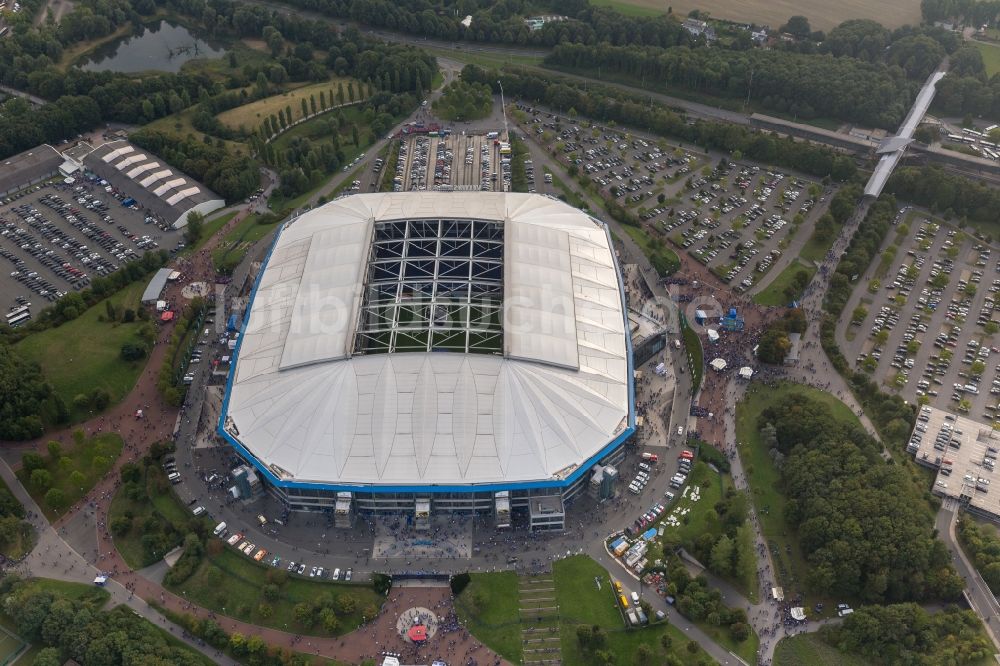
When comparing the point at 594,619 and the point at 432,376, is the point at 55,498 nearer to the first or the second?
the point at 432,376

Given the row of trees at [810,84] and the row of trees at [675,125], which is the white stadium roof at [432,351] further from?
the row of trees at [810,84]

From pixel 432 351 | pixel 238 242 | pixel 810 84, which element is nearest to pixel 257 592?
pixel 432 351

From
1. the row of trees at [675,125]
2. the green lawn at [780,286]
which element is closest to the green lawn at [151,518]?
the green lawn at [780,286]

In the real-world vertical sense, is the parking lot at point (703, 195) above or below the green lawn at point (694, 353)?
above

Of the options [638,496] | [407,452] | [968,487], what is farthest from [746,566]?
[407,452]

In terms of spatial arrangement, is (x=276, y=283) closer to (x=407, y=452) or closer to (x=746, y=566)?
(x=407, y=452)

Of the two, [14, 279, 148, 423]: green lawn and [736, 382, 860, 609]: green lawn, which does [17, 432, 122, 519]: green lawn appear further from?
[736, 382, 860, 609]: green lawn
